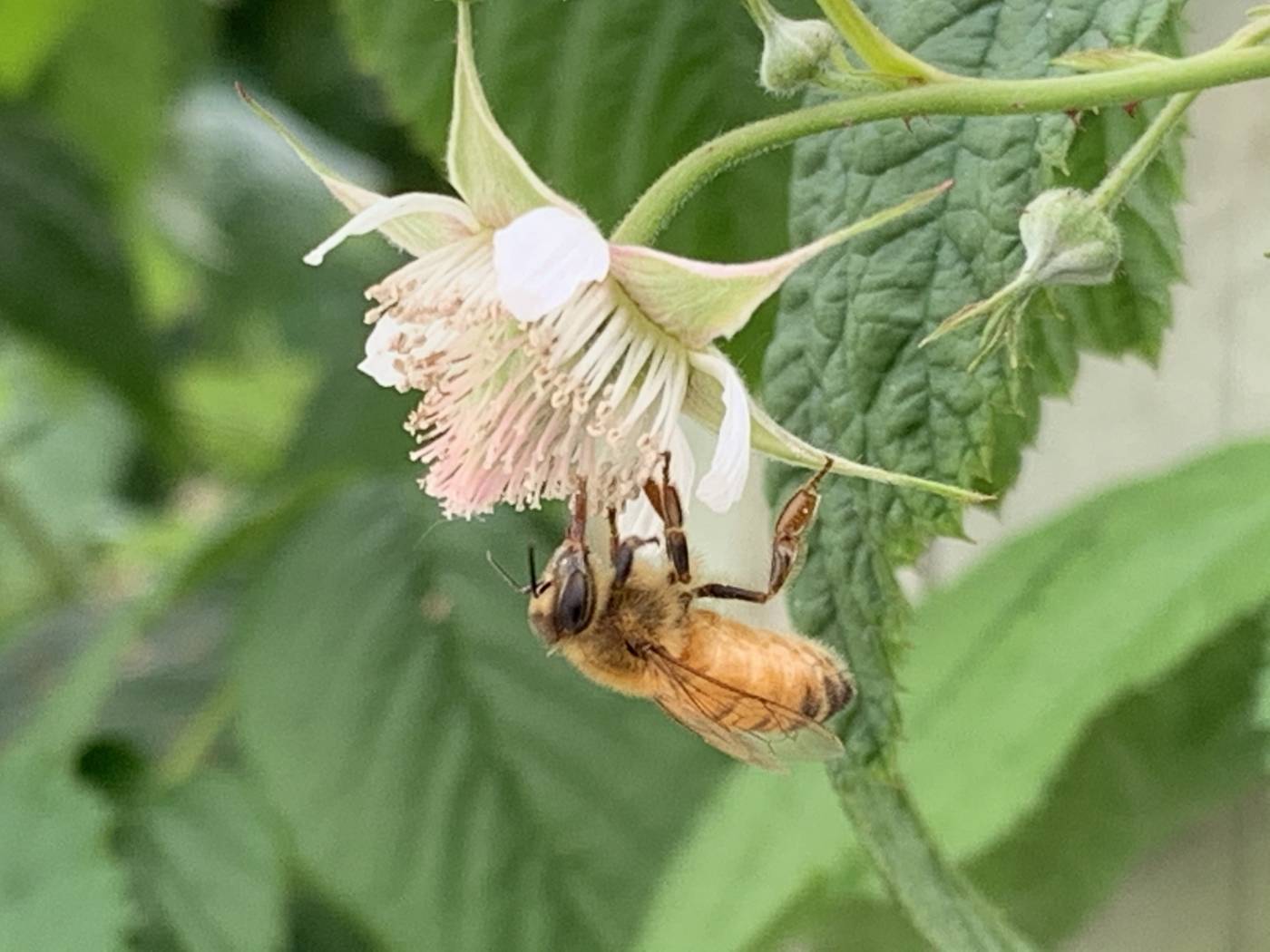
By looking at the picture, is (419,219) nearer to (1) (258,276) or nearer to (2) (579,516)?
(2) (579,516)

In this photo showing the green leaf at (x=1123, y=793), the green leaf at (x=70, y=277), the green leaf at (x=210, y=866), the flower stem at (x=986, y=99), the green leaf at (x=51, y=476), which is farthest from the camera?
the green leaf at (x=51, y=476)

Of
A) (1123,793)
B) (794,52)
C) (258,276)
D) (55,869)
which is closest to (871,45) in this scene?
(794,52)

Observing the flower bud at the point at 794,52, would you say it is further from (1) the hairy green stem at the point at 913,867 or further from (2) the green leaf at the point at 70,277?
(2) the green leaf at the point at 70,277

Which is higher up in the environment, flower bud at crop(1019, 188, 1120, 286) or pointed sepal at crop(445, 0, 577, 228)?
pointed sepal at crop(445, 0, 577, 228)

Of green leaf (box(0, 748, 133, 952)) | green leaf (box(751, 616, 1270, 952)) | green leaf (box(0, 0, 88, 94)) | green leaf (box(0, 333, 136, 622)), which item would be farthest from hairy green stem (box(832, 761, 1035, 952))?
green leaf (box(0, 333, 136, 622))

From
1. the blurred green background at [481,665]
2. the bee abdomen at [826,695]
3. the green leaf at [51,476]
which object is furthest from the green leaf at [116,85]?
the bee abdomen at [826,695]

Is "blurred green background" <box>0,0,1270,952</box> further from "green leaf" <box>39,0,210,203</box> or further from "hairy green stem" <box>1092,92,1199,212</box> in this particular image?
"hairy green stem" <box>1092,92,1199,212</box>
